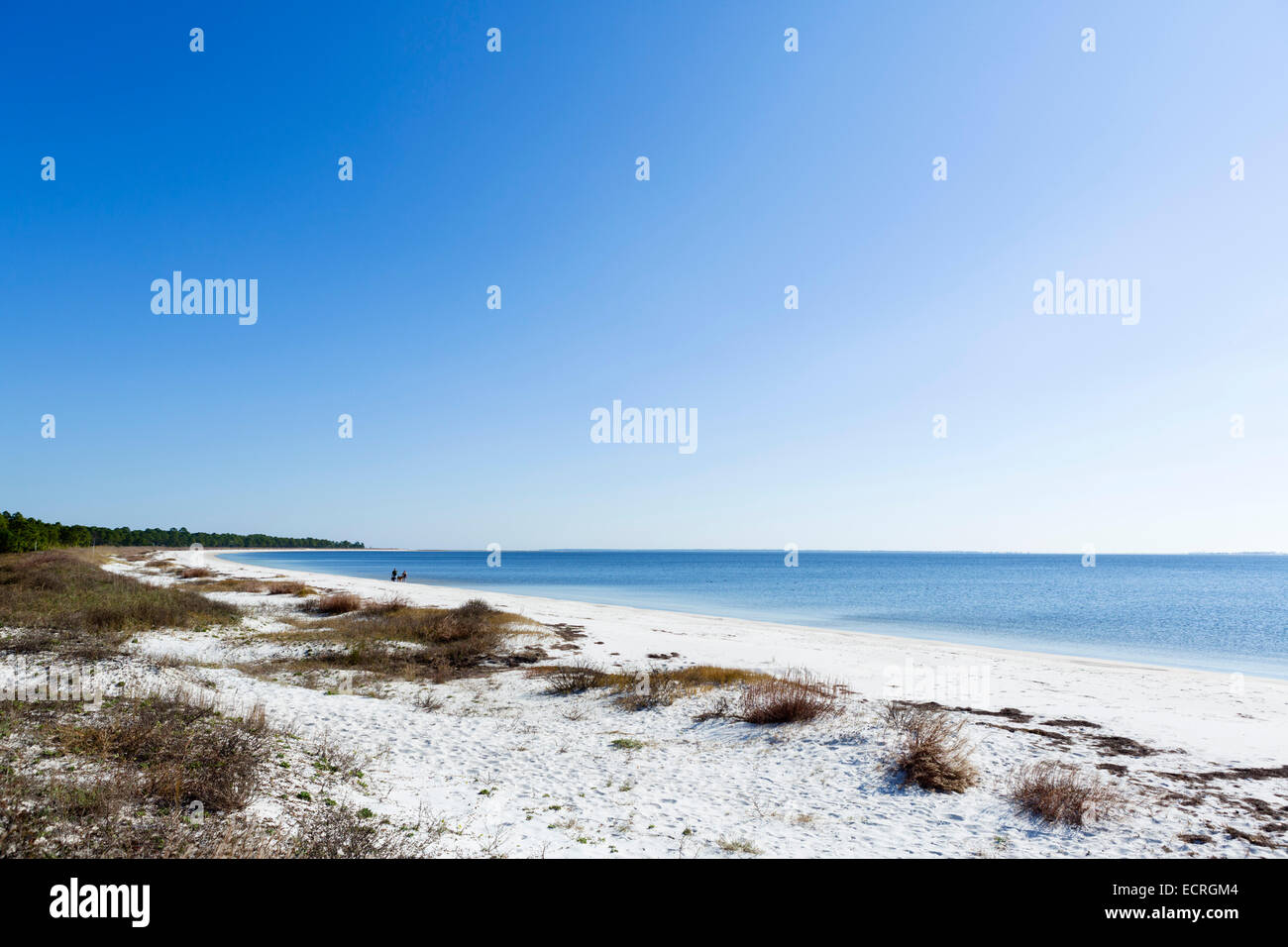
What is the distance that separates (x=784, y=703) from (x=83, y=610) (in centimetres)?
2288

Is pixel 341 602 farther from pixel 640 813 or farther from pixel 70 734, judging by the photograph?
pixel 640 813

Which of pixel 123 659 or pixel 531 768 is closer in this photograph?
pixel 531 768

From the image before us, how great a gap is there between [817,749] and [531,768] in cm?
553

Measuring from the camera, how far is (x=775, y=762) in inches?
426

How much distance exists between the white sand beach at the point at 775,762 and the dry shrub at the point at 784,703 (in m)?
0.35

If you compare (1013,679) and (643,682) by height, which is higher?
(643,682)

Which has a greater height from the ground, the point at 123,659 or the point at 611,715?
the point at 123,659

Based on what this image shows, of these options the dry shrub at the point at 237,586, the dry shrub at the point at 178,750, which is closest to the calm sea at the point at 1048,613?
the dry shrub at the point at 237,586

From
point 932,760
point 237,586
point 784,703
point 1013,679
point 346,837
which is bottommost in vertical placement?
point 1013,679

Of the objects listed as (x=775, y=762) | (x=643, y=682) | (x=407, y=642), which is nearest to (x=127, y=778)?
(x=775, y=762)

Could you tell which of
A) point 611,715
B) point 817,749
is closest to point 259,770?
point 611,715

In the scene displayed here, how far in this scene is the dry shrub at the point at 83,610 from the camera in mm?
14992

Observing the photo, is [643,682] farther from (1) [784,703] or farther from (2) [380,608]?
(2) [380,608]
